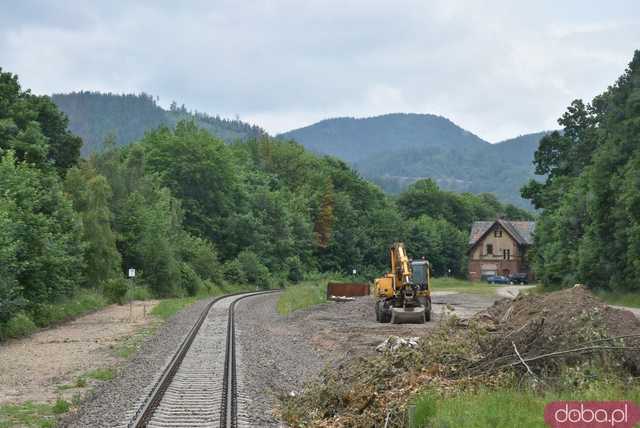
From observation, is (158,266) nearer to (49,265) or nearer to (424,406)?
(49,265)

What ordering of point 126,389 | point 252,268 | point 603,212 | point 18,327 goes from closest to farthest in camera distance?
1. point 126,389
2. point 18,327
3. point 603,212
4. point 252,268

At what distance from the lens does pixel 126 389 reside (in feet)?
58.3

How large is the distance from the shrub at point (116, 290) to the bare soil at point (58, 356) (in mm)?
11796

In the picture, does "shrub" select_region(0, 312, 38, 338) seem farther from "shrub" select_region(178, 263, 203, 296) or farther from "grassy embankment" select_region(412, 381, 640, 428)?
"shrub" select_region(178, 263, 203, 296)

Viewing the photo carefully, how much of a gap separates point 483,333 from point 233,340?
40.3 feet

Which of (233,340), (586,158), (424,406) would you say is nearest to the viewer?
(424,406)

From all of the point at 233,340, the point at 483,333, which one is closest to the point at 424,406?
the point at 483,333

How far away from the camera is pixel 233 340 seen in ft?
91.5

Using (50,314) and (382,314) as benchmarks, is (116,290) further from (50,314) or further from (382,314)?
(382,314)

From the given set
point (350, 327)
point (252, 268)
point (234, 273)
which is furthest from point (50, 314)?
point (252, 268)

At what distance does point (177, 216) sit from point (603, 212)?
139ft

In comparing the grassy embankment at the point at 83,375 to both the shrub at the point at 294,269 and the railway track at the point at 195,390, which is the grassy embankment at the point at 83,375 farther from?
the shrub at the point at 294,269

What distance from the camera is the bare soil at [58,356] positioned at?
60.6 ft

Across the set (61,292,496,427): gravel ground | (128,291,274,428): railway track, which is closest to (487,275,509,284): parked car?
(61,292,496,427): gravel ground
